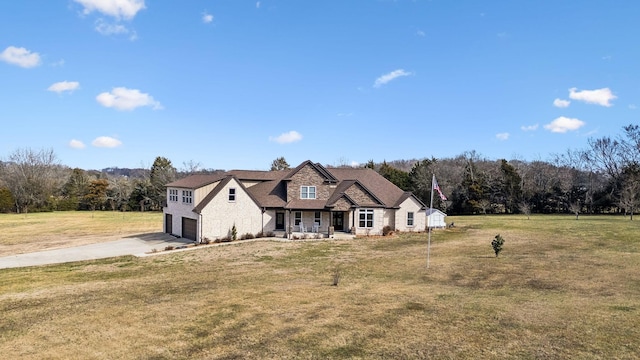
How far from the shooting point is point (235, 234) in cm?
3547

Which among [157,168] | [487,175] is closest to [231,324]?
[487,175]

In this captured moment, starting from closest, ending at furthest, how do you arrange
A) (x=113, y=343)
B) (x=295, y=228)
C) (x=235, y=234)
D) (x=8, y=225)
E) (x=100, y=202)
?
(x=113, y=343)
(x=235, y=234)
(x=295, y=228)
(x=8, y=225)
(x=100, y=202)

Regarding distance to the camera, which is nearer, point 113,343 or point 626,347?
point 626,347

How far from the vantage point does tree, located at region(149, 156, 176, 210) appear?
81.7m

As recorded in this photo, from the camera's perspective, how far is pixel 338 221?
40281mm

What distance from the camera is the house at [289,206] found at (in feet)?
116

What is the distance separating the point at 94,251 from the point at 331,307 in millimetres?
24476

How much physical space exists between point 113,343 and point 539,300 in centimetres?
1477

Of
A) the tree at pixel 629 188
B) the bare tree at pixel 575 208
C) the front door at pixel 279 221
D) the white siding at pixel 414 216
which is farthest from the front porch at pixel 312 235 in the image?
the tree at pixel 629 188

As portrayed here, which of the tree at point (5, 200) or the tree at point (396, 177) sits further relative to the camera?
the tree at point (5, 200)

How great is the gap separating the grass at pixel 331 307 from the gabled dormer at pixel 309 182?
1349cm

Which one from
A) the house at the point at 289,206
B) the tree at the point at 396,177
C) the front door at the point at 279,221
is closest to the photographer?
the house at the point at 289,206

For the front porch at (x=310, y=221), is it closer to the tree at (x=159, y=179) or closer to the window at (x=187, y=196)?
the window at (x=187, y=196)

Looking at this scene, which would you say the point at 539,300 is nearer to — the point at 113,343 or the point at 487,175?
the point at 113,343
